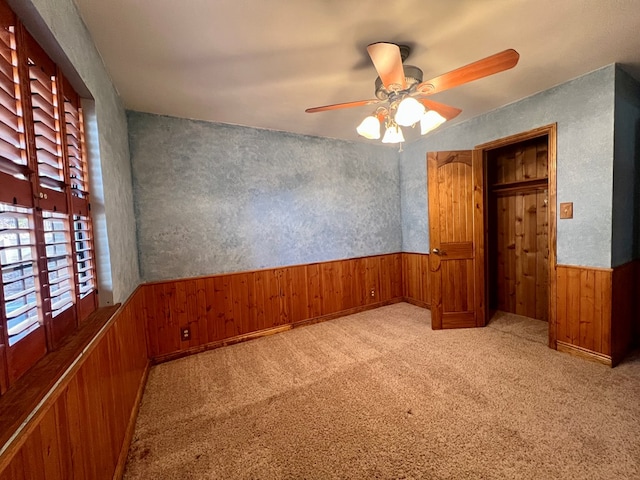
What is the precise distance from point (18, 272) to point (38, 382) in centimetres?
36

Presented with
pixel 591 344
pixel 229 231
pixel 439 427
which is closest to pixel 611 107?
pixel 591 344

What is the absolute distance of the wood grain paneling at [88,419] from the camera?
2.35ft

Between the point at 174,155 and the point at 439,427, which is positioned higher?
the point at 174,155

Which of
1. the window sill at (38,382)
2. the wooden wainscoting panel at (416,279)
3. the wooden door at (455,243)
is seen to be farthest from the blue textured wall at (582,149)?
the window sill at (38,382)

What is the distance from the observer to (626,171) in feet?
7.57

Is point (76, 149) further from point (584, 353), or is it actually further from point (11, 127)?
point (584, 353)

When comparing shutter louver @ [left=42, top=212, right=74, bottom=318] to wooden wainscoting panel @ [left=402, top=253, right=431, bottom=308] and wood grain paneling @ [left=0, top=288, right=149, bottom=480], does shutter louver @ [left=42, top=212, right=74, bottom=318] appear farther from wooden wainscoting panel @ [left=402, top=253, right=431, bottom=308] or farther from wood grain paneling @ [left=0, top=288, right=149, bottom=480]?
wooden wainscoting panel @ [left=402, top=253, right=431, bottom=308]

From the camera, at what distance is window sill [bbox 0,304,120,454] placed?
665 mm

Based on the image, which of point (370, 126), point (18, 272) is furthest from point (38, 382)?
point (370, 126)

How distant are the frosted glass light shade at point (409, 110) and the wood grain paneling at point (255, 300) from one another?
87.0 inches

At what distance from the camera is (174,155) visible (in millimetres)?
2742

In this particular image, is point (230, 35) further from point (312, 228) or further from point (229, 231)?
point (312, 228)

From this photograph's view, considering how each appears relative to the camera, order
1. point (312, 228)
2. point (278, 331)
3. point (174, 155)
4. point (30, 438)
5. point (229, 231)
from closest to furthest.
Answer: point (30, 438), point (174, 155), point (229, 231), point (278, 331), point (312, 228)

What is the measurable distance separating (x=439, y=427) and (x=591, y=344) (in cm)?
174
